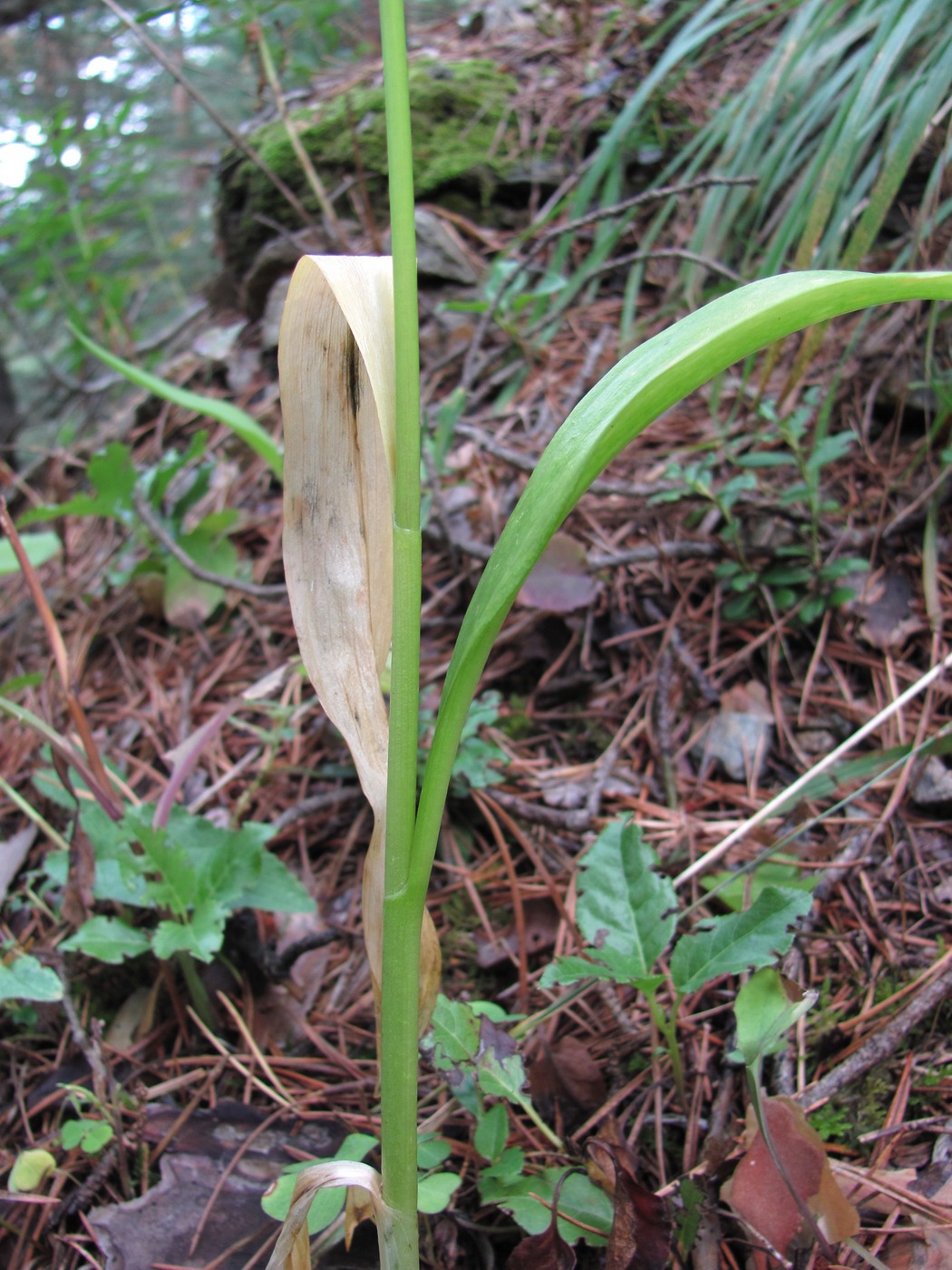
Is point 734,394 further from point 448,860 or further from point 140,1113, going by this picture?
point 140,1113

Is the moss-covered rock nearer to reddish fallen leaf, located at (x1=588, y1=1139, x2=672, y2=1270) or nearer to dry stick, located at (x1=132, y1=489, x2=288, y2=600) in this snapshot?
dry stick, located at (x1=132, y1=489, x2=288, y2=600)

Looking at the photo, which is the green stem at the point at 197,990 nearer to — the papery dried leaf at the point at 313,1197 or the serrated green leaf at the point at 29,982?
the serrated green leaf at the point at 29,982

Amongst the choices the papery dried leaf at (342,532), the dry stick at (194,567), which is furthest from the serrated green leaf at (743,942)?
the dry stick at (194,567)

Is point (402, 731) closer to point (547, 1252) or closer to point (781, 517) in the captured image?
point (547, 1252)

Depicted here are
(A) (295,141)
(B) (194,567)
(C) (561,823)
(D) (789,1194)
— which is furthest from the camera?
(A) (295,141)

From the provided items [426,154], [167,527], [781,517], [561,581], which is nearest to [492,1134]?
[561,581]

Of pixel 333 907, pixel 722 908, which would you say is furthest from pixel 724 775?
pixel 333 907
